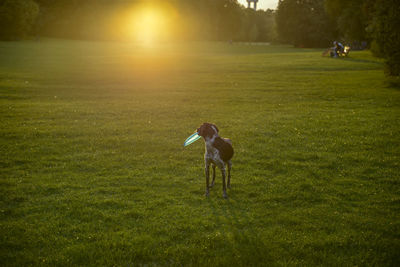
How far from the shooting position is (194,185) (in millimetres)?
8906

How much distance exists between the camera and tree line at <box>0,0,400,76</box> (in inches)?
1104

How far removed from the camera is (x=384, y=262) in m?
5.73

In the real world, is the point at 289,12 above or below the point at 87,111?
above

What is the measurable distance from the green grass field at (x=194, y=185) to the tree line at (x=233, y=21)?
15702 millimetres

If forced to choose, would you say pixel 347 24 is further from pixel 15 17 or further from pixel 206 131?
pixel 15 17

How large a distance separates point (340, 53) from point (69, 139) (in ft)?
171

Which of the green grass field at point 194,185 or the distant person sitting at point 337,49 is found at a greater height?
the distant person sitting at point 337,49

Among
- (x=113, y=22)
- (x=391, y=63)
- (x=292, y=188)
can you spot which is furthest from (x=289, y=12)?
(x=292, y=188)

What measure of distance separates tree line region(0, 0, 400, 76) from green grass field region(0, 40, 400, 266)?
1570cm

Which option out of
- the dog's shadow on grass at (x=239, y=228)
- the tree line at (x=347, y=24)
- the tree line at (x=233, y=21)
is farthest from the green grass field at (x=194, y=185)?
the tree line at (x=233, y=21)

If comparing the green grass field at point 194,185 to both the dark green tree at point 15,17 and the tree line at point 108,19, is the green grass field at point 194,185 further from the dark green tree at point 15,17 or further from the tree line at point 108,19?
the tree line at point 108,19

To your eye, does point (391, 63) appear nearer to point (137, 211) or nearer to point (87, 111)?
point (87, 111)

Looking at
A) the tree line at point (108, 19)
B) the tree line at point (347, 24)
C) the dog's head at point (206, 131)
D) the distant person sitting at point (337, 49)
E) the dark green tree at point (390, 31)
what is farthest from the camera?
the tree line at point (108, 19)

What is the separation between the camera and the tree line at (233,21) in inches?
1104
